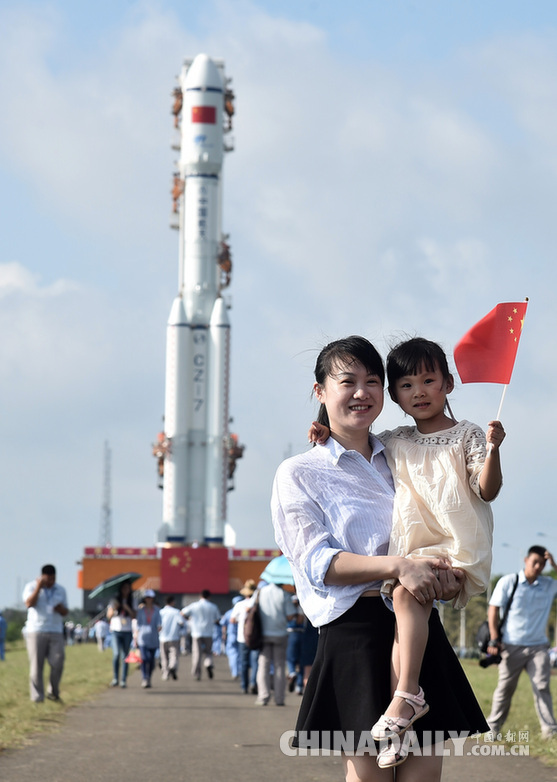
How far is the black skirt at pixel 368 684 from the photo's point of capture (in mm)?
3793

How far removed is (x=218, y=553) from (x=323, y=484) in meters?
50.9

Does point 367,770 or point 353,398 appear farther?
point 353,398

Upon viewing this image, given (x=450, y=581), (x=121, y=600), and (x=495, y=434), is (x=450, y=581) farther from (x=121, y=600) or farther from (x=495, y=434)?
(x=121, y=600)

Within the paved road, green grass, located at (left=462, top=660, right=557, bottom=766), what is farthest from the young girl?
green grass, located at (left=462, top=660, right=557, bottom=766)

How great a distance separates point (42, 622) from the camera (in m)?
13.3

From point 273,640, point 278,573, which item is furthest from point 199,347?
point 273,640

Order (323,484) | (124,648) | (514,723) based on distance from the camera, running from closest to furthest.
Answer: (323,484) → (514,723) → (124,648)

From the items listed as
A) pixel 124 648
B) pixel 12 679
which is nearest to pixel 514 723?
pixel 124 648

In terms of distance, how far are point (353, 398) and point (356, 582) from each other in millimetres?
663

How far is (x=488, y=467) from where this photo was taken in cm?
376

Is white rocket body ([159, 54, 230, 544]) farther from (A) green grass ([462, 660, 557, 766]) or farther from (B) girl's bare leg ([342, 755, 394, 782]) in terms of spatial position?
(B) girl's bare leg ([342, 755, 394, 782])

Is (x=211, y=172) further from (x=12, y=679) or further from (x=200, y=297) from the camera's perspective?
(x=12, y=679)

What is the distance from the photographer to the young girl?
371 cm

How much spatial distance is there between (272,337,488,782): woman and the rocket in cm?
4726
